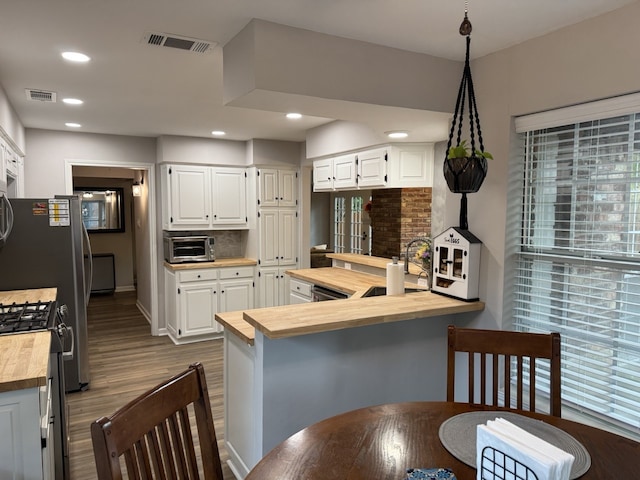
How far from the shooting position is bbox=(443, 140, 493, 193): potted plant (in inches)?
84.7

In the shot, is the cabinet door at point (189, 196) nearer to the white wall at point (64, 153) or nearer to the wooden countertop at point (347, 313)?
the white wall at point (64, 153)

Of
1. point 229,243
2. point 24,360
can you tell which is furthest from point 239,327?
point 229,243

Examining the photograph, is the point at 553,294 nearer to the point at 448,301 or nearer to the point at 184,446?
the point at 448,301

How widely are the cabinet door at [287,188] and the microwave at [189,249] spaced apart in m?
0.99

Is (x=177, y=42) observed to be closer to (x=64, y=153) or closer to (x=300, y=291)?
(x=300, y=291)

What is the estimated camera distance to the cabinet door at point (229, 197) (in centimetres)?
536

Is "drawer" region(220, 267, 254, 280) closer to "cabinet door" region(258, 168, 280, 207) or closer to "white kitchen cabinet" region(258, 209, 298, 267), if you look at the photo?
"white kitchen cabinet" region(258, 209, 298, 267)

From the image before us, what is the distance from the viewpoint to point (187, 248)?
204 inches

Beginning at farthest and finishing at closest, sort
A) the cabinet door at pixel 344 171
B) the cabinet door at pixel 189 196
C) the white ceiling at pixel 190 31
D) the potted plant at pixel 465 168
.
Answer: the cabinet door at pixel 189 196, the cabinet door at pixel 344 171, the potted plant at pixel 465 168, the white ceiling at pixel 190 31

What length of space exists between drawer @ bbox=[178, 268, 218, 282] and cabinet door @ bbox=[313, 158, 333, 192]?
159 centimetres

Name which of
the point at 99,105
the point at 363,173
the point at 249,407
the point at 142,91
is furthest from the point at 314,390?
the point at 99,105

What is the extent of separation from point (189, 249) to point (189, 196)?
2.03 feet

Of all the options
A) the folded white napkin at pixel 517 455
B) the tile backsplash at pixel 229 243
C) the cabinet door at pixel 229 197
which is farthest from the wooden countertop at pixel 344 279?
the folded white napkin at pixel 517 455

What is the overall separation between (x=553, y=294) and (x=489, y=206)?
1.89 feet
